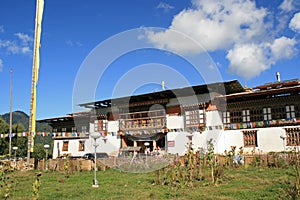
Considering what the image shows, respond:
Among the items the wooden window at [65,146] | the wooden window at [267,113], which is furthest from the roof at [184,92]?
the wooden window at [65,146]

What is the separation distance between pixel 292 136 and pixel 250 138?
3.25 m

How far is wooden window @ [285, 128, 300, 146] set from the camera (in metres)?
22.6

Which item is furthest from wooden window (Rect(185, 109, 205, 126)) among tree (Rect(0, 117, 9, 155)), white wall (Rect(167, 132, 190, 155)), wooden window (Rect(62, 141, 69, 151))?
tree (Rect(0, 117, 9, 155))

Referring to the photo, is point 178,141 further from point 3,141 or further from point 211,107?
point 3,141

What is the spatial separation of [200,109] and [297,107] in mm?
7851

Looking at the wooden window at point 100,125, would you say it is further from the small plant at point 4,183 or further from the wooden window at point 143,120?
the small plant at point 4,183

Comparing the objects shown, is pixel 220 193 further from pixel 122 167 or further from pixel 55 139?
pixel 55 139

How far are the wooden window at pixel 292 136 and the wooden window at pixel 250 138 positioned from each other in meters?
2.50

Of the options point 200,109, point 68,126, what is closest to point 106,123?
point 68,126

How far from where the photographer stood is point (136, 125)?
3103cm

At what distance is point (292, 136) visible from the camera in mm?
22922

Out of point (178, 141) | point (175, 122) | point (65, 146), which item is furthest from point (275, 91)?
point (65, 146)

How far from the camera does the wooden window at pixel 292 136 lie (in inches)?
890

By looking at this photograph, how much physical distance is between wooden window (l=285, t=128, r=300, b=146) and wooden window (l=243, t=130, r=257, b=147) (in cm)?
250
